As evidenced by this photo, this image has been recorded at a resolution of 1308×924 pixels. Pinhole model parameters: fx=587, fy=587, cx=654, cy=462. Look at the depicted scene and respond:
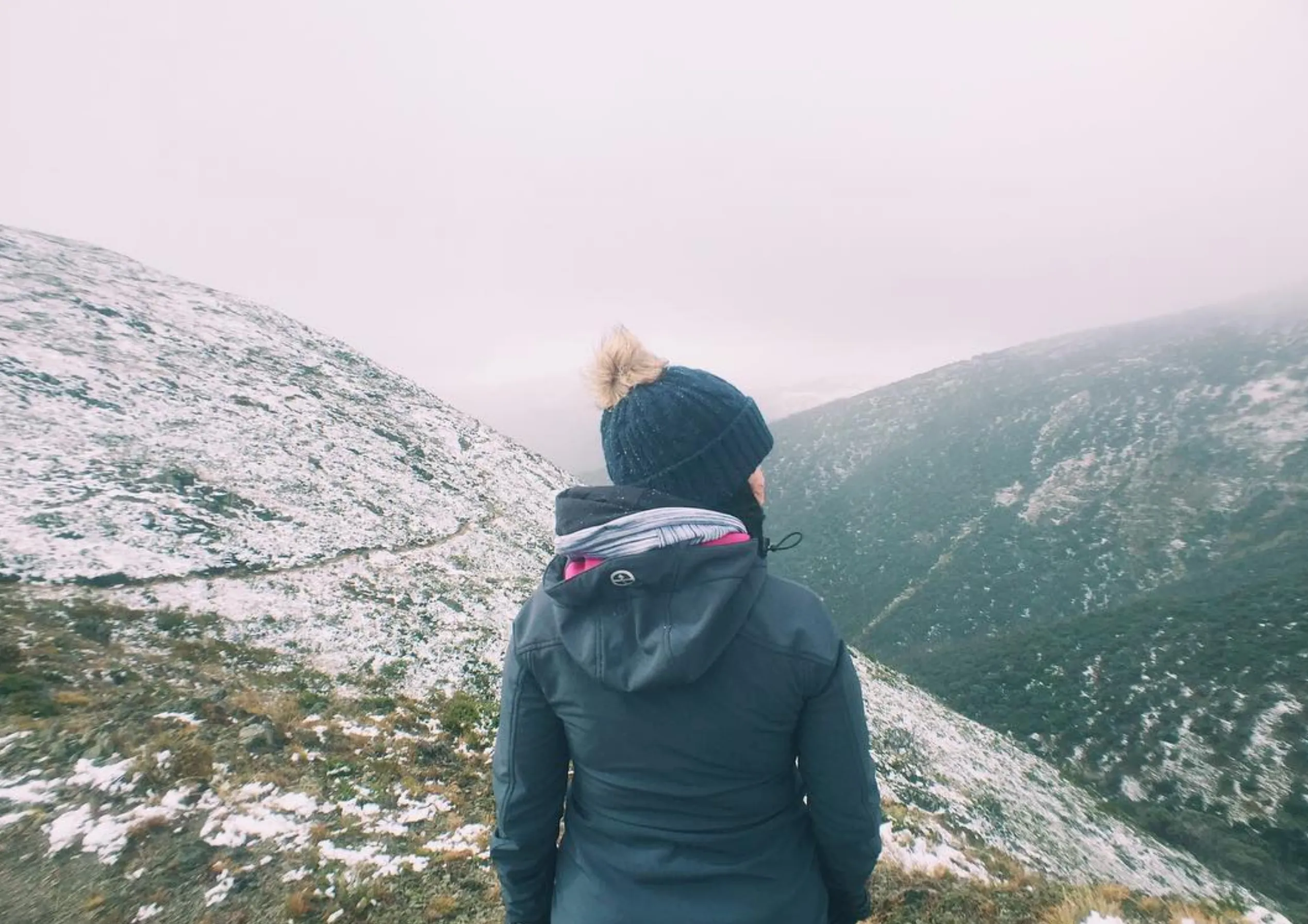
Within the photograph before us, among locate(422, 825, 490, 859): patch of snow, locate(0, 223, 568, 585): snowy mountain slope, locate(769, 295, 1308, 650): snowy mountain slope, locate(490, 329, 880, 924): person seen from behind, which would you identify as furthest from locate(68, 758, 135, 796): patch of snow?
locate(769, 295, 1308, 650): snowy mountain slope

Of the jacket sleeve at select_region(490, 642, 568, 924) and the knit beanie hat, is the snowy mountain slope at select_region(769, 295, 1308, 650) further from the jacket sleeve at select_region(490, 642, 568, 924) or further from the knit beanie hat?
the knit beanie hat

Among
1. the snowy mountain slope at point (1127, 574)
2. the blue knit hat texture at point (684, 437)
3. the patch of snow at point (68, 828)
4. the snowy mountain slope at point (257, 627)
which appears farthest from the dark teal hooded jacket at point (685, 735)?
the snowy mountain slope at point (1127, 574)

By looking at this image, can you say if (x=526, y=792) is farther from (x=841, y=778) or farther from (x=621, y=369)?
(x=621, y=369)

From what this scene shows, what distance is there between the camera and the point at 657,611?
2.51 metres

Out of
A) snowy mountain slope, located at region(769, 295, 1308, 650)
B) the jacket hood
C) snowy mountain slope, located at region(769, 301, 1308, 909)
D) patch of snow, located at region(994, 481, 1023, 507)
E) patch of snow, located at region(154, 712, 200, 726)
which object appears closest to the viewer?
the jacket hood

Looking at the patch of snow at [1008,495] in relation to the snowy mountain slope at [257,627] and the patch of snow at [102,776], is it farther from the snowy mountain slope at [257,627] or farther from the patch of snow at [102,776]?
the patch of snow at [102,776]

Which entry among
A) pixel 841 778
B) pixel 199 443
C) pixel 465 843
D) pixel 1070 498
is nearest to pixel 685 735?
pixel 841 778

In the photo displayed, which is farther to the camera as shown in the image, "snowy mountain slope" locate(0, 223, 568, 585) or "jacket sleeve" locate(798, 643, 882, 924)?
"snowy mountain slope" locate(0, 223, 568, 585)

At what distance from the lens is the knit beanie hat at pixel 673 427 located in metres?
2.80

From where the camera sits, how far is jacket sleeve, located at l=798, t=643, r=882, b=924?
269 cm

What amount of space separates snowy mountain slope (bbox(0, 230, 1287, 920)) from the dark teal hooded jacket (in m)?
7.28

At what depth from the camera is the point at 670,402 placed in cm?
282

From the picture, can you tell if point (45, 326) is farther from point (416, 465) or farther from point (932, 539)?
point (932, 539)

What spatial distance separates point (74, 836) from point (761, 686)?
10.6 metres
